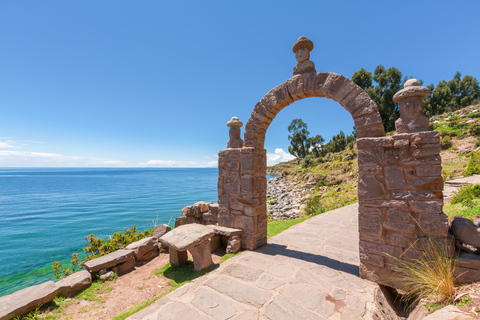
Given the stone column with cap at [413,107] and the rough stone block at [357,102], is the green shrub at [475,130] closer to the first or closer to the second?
the stone column with cap at [413,107]

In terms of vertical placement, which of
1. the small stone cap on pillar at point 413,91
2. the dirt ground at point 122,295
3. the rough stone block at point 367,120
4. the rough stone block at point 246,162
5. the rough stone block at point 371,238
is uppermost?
the small stone cap on pillar at point 413,91

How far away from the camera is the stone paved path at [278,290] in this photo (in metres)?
2.78

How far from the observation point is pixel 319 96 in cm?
451

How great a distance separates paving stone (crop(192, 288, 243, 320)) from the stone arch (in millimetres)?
3318

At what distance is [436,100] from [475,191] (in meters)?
45.2

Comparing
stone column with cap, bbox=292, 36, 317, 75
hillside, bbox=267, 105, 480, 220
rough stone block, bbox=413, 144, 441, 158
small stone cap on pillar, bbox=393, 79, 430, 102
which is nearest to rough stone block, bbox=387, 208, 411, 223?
rough stone block, bbox=413, 144, 441, 158

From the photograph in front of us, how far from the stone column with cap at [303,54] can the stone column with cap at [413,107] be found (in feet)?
6.00

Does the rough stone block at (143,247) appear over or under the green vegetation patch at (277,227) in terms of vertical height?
over

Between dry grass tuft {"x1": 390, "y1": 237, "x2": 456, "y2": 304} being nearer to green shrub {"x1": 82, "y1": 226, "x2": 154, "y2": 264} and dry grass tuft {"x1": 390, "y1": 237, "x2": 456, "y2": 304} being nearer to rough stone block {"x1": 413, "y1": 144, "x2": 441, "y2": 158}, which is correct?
rough stone block {"x1": 413, "y1": 144, "x2": 441, "y2": 158}

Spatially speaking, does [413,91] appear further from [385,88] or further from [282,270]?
[385,88]

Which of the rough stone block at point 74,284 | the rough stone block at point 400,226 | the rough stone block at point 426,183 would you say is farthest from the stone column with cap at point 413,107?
the rough stone block at point 74,284

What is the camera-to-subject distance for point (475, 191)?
6566mm

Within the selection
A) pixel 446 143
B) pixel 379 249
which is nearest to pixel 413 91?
pixel 379 249

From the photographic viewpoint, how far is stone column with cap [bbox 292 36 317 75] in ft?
14.4
